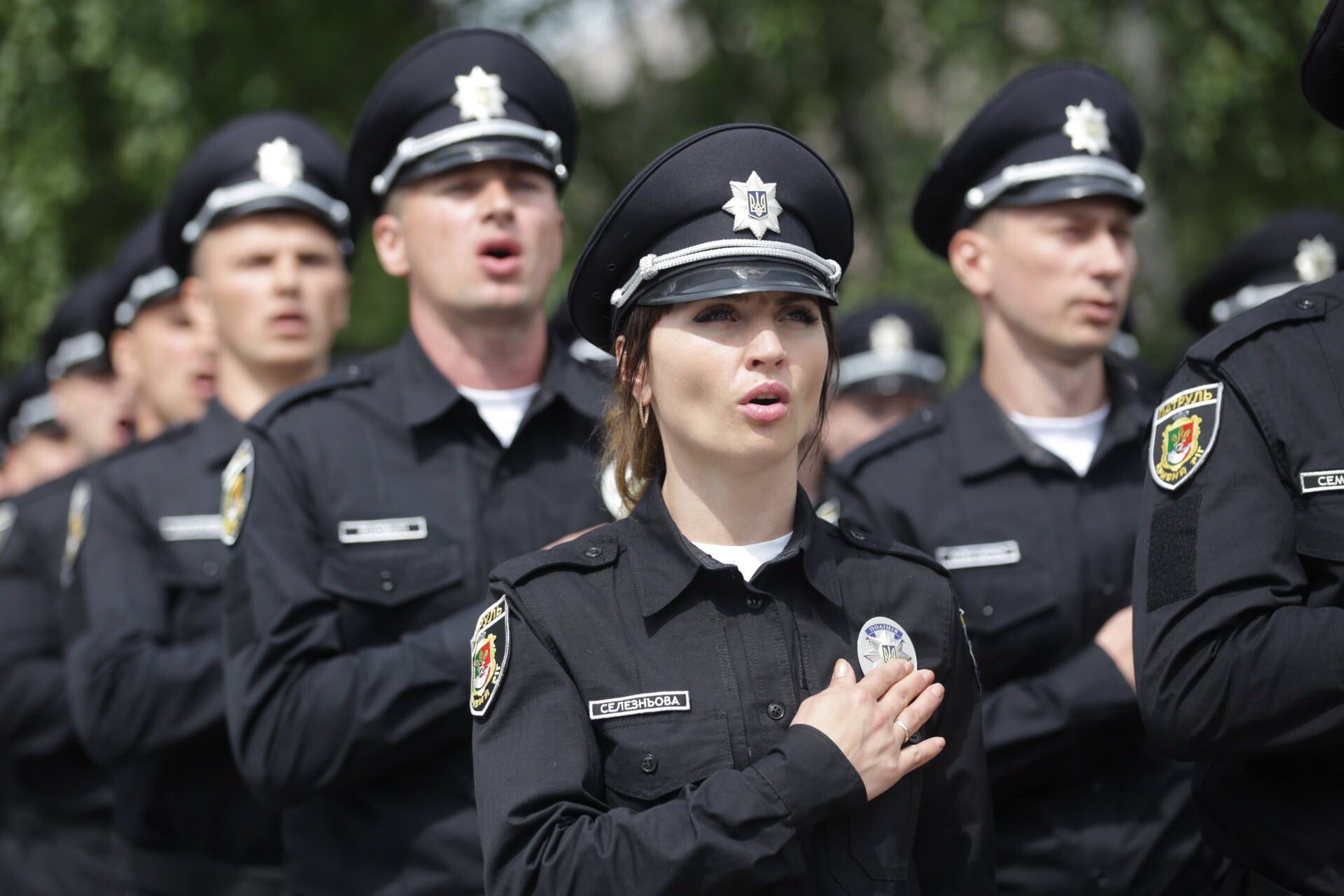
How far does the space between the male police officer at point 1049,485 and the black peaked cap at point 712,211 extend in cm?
118

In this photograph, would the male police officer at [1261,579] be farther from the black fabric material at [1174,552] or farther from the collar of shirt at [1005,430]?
the collar of shirt at [1005,430]

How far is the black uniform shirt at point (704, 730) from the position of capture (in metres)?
2.59

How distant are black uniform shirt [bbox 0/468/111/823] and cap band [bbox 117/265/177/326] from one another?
26.0 inches

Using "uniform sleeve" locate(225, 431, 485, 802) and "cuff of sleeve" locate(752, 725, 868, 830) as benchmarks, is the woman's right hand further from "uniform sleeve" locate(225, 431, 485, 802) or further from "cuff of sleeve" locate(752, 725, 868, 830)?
"uniform sleeve" locate(225, 431, 485, 802)

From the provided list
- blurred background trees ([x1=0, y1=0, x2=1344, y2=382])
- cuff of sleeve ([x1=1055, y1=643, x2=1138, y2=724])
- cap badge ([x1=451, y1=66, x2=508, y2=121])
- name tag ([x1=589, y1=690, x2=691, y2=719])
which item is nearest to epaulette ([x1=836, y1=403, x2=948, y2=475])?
cuff of sleeve ([x1=1055, y1=643, x2=1138, y2=724])

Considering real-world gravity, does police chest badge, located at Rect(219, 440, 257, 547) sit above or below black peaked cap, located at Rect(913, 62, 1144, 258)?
below

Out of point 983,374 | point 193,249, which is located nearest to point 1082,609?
point 983,374

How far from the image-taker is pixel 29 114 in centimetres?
1024

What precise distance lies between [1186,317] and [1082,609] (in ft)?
8.23

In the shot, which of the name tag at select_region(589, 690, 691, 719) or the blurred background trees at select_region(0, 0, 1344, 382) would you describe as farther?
the blurred background trees at select_region(0, 0, 1344, 382)

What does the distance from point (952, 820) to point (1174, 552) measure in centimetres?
62

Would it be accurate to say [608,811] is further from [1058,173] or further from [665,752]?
[1058,173]

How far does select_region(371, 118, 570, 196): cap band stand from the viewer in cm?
408

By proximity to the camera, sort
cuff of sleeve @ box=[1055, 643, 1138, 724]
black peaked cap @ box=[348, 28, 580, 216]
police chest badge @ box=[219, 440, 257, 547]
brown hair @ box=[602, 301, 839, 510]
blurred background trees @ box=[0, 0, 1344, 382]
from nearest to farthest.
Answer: brown hair @ box=[602, 301, 839, 510], cuff of sleeve @ box=[1055, 643, 1138, 724], police chest badge @ box=[219, 440, 257, 547], black peaked cap @ box=[348, 28, 580, 216], blurred background trees @ box=[0, 0, 1344, 382]
